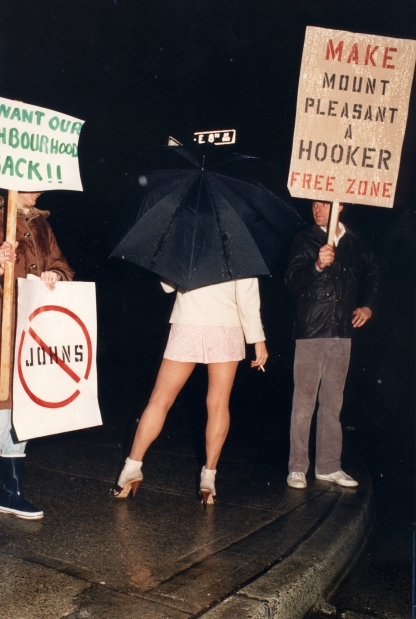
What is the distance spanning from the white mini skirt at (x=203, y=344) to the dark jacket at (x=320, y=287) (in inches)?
36.0

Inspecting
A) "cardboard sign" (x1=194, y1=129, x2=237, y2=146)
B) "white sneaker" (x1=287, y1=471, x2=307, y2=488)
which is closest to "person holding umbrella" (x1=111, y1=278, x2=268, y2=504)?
"white sneaker" (x1=287, y1=471, x2=307, y2=488)

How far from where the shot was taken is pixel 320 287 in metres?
5.08

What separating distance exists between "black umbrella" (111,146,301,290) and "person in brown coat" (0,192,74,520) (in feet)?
1.49

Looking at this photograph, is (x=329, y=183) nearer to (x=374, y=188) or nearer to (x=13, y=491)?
(x=374, y=188)

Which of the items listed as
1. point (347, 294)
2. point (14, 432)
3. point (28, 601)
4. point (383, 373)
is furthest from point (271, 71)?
point (28, 601)

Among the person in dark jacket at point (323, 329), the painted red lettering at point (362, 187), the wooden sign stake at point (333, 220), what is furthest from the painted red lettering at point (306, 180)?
the person in dark jacket at point (323, 329)

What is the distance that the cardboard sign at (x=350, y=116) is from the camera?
4.62 metres

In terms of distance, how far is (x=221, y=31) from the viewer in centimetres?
1678

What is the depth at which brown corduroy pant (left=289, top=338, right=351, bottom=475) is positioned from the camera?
5137 millimetres

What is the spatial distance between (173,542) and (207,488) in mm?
771

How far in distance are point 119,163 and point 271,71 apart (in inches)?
190

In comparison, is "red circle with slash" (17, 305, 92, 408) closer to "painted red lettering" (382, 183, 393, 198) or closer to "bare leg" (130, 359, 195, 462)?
"bare leg" (130, 359, 195, 462)

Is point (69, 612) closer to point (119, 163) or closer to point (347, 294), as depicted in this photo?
point (347, 294)

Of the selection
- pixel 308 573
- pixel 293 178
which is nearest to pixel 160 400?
pixel 308 573
